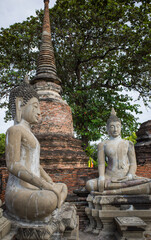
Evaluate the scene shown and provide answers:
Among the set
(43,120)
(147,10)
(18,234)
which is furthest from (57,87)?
(147,10)

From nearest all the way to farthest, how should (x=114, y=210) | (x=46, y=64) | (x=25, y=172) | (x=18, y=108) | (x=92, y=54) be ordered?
(x=25, y=172) → (x=18, y=108) → (x=114, y=210) → (x=46, y=64) → (x=92, y=54)


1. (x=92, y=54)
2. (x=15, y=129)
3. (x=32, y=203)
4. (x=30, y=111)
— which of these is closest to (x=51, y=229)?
(x=32, y=203)

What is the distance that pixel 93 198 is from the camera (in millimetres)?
3822

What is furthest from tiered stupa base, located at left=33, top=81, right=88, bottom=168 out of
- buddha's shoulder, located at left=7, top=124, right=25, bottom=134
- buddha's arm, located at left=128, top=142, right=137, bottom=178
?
buddha's shoulder, located at left=7, top=124, right=25, bottom=134

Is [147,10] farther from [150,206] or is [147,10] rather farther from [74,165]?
[150,206]

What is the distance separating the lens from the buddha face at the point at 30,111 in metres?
2.65

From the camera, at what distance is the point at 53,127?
729 centimetres

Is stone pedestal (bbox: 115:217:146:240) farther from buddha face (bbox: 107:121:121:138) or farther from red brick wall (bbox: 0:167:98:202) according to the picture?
red brick wall (bbox: 0:167:98:202)

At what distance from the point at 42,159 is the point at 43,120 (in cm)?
173

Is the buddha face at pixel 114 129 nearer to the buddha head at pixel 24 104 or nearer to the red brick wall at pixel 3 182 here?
the buddha head at pixel 24 104

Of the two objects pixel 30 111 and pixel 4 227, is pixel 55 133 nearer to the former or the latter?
pixel 30 111

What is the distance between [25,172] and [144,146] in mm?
6449

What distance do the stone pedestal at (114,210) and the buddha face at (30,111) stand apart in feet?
7.01

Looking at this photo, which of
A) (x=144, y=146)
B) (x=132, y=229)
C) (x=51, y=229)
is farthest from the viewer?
(x=144, y=146)
